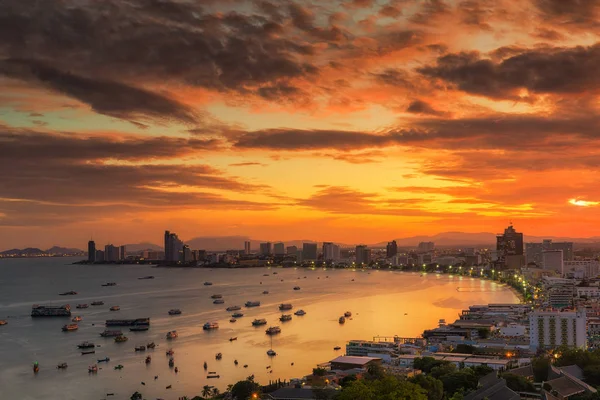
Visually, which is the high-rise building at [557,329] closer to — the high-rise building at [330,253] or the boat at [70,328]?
the boat at [70,328]

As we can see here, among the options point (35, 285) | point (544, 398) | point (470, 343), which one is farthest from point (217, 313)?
point (35, 285)

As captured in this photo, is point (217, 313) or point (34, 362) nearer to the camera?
point (34, 362)

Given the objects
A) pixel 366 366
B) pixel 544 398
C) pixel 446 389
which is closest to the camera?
pixel 544 398

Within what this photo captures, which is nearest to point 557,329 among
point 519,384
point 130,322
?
point 519,384

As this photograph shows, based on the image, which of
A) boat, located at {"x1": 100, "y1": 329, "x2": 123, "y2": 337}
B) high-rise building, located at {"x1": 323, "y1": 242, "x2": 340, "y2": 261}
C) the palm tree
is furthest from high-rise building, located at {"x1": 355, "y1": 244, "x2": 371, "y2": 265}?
the palm tree

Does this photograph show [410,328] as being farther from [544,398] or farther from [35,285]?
[35,285]

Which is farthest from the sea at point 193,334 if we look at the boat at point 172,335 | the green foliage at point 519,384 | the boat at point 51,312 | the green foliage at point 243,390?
the green foliage at point 519,384
